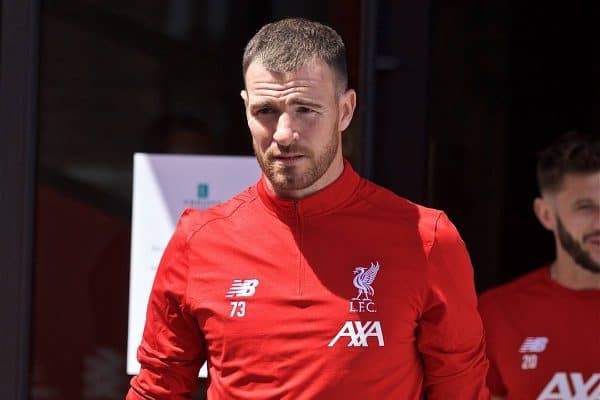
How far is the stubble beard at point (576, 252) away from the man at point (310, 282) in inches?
43.2

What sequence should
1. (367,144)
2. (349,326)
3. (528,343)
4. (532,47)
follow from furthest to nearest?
1. (532,47)
2. (367,144)
3. (528,343)
4. (349,326)

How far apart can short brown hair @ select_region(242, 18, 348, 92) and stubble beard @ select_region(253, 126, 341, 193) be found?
0.54 feet

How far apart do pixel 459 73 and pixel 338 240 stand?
153 centimetres

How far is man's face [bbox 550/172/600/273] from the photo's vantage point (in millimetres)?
3514

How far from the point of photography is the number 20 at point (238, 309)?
96.5 inches

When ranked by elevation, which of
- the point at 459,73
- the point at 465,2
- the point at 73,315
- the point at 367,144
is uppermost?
the point at 465,2

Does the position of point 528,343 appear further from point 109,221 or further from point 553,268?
point 109,221

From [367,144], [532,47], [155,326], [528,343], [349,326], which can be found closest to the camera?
[349,326]

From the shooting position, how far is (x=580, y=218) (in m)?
3.55

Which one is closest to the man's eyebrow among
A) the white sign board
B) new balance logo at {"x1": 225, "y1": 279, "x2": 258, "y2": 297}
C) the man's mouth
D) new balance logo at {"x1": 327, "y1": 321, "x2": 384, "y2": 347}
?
the man's mouth

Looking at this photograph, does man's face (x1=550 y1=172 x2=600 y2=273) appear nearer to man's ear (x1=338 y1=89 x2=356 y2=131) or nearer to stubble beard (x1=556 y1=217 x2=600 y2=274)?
stubble beard (x1=556 y1=217 x2=600 y2=274)

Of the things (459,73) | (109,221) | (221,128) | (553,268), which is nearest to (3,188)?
(109,221)

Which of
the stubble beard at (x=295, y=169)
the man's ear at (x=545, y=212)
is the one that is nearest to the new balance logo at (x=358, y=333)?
the stubble beard at (x=295, y=169)

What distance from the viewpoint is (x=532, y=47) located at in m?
4.04
